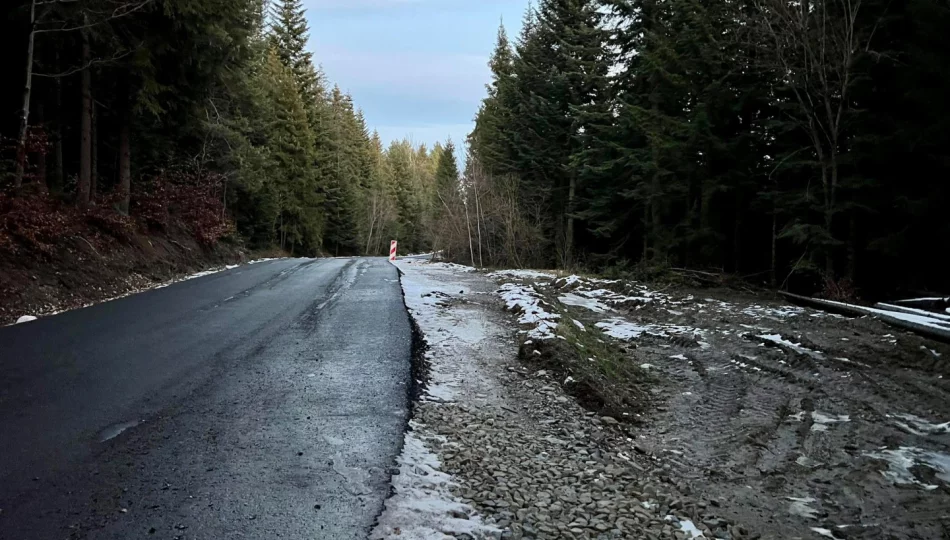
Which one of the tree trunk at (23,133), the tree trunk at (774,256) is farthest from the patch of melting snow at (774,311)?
the tree trunk at (23,133)

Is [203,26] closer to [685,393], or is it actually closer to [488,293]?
[488,293]

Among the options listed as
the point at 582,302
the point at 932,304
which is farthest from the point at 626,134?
the point at 932,304

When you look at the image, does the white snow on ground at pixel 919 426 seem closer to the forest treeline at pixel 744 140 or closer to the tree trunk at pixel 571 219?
the forest treeline at pixel 744 140

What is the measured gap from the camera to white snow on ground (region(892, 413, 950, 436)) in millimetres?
5594

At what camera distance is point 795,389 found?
7.12m

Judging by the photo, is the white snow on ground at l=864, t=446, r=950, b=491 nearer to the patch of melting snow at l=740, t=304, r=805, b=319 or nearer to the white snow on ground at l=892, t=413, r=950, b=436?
the white snow on ground at l=892, t=413, r=950, b=436

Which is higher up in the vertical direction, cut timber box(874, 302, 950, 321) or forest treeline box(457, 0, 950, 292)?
forest treeline box(457, 0, 950, 292)

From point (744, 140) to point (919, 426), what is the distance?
1402 centimetres

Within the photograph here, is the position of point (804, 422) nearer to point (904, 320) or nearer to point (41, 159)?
point (904, 320)

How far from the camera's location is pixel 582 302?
1434 cm

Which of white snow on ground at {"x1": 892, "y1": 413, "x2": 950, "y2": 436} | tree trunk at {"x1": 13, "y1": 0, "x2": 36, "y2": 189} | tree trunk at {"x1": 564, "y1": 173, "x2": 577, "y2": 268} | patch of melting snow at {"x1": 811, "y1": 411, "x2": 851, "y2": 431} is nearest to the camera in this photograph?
white snow on ground at {"x1": 892, "y1": 413, "x2": 950, "y2": 436}

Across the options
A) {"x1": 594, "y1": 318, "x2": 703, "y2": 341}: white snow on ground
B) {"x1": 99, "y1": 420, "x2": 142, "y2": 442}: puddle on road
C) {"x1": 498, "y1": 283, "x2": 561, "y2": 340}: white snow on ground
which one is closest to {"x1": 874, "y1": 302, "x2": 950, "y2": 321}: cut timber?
{"x1": 594, "y1": 318, "x2": 703, "y2": 341}: white snow on ground

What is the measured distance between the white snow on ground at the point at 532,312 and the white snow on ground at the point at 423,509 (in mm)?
4014

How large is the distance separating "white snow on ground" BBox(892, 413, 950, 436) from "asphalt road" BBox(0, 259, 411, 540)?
16.8 feet
